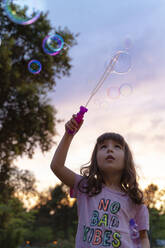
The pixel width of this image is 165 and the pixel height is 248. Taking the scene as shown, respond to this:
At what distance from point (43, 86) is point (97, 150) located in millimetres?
11984

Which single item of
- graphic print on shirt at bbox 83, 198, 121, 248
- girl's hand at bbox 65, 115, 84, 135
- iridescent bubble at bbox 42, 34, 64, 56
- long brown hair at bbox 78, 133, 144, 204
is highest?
iridescent bubble at bbox 42, 34, 64, 56

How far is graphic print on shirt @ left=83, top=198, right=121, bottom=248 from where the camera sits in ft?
7.14

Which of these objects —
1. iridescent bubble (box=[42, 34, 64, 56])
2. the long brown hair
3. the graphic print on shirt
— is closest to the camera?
the graphic print on shirt

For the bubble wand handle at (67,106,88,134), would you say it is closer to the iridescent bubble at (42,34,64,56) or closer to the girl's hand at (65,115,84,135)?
the girl's hand at (65,115,84,135)

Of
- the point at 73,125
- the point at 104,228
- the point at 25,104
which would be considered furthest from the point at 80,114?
the point at 25,104

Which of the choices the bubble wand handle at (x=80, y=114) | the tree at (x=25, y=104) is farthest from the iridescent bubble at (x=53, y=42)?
the tree at (x=25, y=104)

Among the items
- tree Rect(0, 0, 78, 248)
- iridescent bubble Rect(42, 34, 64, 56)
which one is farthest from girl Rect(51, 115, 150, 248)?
tree Rect(0, 0, 78, 248)

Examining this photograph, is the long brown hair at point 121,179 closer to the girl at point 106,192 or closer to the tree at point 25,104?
the girl at point 106,192

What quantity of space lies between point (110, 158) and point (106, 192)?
27 cm

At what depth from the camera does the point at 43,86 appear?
14.4 metres

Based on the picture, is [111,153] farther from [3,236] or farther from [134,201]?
[3,236]

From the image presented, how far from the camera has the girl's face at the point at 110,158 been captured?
8.26ft

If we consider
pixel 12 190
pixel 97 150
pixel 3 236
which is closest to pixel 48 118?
pixel 12 190

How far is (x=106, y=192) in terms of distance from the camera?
245 cm
